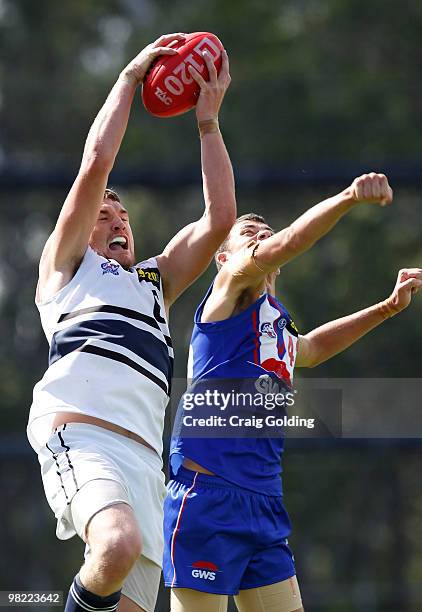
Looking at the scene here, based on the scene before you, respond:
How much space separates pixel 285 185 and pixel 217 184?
485 centimetres

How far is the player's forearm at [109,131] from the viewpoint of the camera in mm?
4898

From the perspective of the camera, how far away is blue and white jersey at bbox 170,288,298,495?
5.14 metres

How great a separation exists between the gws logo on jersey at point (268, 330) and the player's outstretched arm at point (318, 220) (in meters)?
0.37

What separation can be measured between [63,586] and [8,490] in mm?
1508

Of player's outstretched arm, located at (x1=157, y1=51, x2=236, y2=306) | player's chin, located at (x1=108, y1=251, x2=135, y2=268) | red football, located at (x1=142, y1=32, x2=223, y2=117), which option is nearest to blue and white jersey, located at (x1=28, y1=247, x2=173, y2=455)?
player's chin, located at (x1=108, y1=251, x2=135, y2=268)

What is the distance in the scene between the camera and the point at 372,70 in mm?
18797

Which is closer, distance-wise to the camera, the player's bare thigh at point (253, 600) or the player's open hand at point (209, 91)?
the player's bare thigh at point (253, 600)

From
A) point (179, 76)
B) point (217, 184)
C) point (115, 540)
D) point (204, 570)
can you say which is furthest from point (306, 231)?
point (204, 570)

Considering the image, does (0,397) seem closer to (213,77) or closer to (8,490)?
(8,490)

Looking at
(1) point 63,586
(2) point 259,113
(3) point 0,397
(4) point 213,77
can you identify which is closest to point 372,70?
(2) point 259,113

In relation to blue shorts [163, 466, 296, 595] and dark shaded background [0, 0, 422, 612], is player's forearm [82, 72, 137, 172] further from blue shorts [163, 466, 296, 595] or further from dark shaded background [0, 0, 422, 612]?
dark shaded background [0, 0, 422, 612]

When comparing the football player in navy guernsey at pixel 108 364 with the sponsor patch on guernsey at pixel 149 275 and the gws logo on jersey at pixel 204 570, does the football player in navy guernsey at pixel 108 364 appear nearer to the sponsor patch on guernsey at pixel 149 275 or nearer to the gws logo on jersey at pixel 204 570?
the sponsor patch on guernsey at pixel 149 275

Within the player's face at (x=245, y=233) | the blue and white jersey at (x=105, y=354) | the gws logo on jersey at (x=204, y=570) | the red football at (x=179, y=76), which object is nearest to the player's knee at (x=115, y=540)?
the blue and white jersey at (x=105, y=354)

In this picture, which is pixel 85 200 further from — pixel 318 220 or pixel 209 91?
→ pixel 318 220
